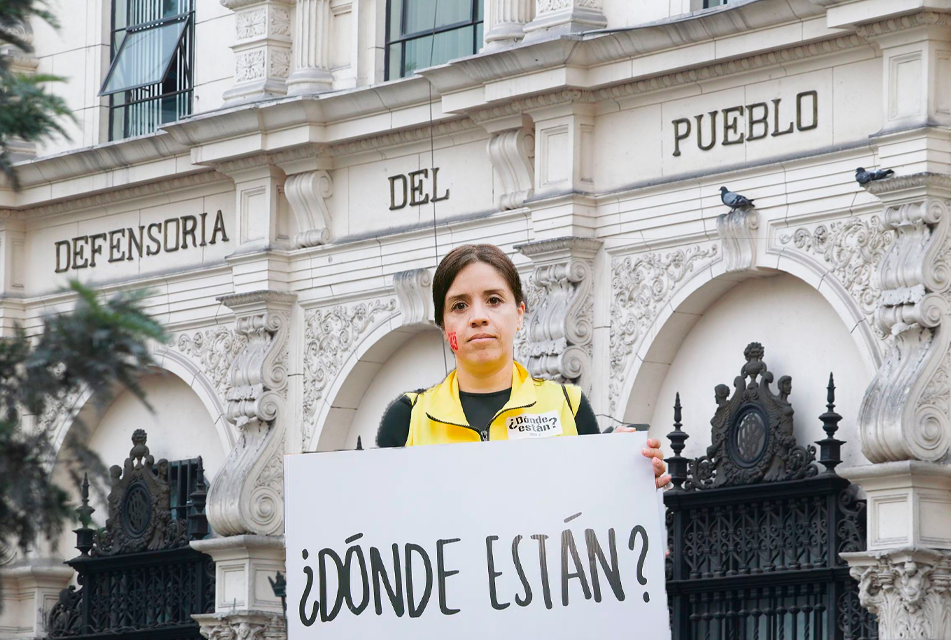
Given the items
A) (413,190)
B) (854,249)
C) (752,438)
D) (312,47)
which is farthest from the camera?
(312,47)

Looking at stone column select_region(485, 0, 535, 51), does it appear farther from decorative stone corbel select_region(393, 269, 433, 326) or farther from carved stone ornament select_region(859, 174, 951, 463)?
carved stone ornament select_region(859, 174, 951, 463)

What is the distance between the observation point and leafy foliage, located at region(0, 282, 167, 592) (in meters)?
5.52

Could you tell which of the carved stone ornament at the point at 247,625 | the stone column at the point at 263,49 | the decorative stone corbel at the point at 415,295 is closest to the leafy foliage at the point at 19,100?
the decorative stone corbel at the point at 415,295

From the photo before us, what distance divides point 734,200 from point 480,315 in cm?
922

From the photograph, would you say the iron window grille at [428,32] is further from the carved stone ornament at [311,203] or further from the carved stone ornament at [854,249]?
the carved stone ornament at [854,249]

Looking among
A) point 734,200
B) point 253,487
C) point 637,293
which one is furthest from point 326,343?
point 734,200

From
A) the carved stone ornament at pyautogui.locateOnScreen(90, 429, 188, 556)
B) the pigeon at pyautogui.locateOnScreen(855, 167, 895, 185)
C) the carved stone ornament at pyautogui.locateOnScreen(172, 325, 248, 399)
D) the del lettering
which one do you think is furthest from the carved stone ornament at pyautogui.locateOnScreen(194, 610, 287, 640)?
the pigeon at pyautogui.locateOnScreen(855, 167, 895, 185)

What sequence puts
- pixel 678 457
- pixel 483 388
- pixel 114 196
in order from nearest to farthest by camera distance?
1. pixel 483 388
2. pixel 678 457
3. pixel 114 196

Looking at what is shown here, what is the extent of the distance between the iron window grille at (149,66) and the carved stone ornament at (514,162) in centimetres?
426

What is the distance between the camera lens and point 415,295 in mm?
17797

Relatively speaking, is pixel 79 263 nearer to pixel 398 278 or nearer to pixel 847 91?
pixel 398 278

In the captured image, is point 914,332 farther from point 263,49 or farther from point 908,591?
point 263,49

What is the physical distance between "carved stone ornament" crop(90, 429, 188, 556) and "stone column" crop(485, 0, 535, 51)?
5.30m

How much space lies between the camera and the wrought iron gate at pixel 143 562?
19484mm
